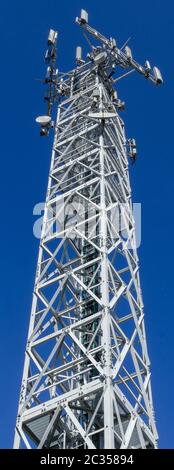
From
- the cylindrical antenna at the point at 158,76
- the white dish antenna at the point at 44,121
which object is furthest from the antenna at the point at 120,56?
the white dish antenna at the point at 44,121

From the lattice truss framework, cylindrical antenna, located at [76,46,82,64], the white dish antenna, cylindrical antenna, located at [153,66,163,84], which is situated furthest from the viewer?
cylindrical antenna, located at [76,46,82,64]

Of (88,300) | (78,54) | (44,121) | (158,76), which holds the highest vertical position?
(78,54)

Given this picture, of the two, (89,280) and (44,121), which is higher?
(44,121)

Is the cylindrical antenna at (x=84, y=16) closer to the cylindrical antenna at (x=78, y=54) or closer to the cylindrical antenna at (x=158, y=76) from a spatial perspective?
the cylindrical antenna at (x=78, y=54)

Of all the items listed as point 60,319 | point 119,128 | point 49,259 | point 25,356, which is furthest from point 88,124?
point 25,356

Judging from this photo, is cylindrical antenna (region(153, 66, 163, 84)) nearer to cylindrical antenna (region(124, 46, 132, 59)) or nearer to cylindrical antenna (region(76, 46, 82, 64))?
cylindrical antenna (region(124, 46, 132, 59))

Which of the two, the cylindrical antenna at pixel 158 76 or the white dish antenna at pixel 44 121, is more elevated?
the cylindrical antenna at pixel 158 76

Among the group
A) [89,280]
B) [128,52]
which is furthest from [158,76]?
[89,280]

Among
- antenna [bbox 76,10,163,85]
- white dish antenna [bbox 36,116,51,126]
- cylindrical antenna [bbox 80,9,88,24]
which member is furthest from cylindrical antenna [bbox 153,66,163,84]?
white dish antenna [bbox 36,116,51,126]

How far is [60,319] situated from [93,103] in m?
10.7

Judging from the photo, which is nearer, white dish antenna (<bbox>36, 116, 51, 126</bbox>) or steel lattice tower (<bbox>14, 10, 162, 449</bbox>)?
steel lattice tower (<bbox>14, 10, 162, 449</bbox>)

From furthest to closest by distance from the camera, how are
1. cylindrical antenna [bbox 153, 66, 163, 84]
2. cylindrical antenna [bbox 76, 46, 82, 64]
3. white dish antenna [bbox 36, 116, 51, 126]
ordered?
cylindrical antenna [bbox 76, 46, 82, 64] → cylindrical antenna [bbox 153, 66, 163, 84] → white dish antenna [bbox 36, 116, 51, 126]

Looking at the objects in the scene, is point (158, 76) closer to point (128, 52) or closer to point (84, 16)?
point (128, 52)
